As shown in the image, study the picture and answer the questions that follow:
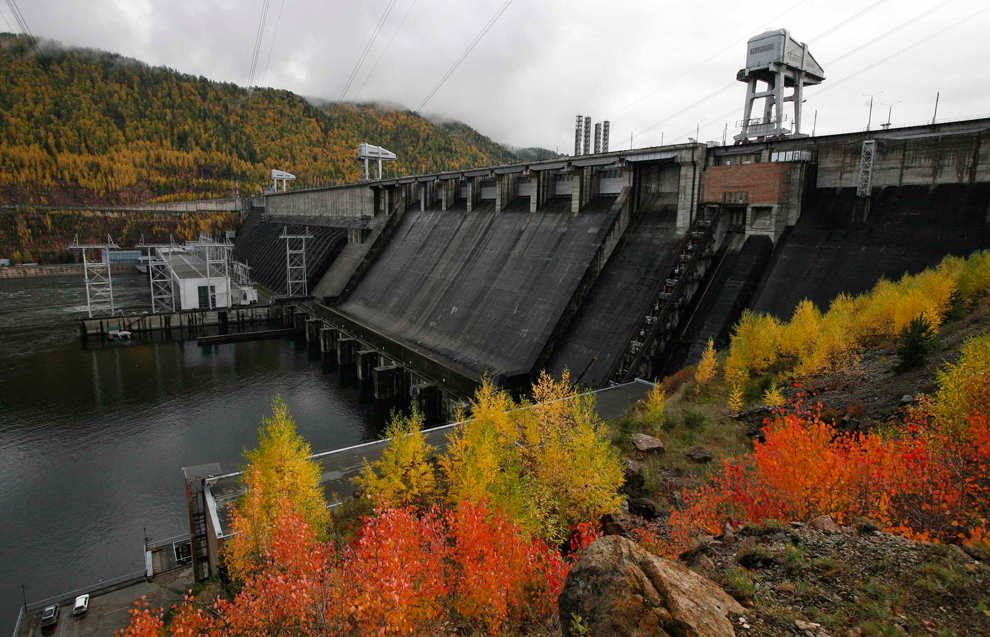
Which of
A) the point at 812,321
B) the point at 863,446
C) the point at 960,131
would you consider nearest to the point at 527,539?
the point at 863,446

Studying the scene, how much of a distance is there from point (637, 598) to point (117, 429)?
26986mm

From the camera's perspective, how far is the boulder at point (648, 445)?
13648 mm

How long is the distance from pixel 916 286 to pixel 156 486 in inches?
1025

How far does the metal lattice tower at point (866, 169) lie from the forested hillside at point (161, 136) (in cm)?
12198

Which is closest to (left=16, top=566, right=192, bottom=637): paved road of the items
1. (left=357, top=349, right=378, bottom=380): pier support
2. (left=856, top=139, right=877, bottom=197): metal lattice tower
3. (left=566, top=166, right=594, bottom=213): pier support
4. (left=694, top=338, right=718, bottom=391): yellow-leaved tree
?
(left=694, top=338, right=718, bottom=391): yellow-leaved tree

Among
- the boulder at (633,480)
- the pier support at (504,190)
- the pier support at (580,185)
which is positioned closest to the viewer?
the boulder at (633,480)

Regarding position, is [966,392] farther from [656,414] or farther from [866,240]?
[866,240]

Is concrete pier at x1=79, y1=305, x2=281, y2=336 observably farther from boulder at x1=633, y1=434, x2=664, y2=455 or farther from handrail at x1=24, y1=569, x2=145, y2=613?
boulder at x1=633, y1=434, x2=664, y2=455

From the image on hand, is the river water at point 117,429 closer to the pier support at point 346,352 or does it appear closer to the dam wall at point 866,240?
the pier support at point 346,352

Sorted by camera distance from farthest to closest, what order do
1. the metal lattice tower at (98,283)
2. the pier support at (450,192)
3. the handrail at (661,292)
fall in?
the metal lattice tower at (98,283) → the pier support at (450,192) → the handrail at (661,292)

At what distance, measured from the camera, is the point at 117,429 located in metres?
24.8

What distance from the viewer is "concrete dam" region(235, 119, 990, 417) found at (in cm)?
1961

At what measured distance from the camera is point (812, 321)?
1619cm

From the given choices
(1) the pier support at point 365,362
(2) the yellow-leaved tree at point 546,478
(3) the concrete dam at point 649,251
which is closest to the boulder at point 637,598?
(2) the yellow-leaved tree at point 546,478
